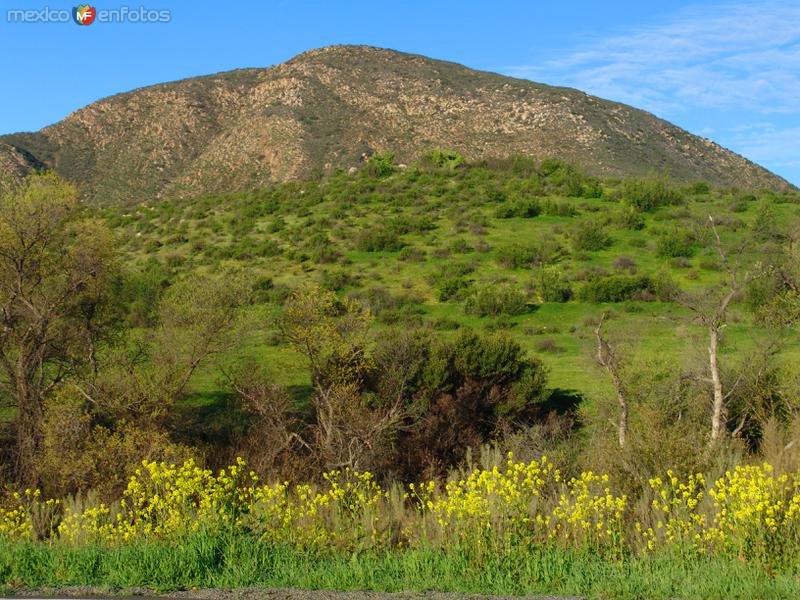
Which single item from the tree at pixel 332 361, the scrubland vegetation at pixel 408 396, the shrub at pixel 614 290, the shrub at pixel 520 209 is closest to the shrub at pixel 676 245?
the scrubland vegetation at pixel 408 396

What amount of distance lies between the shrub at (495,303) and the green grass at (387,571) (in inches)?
997

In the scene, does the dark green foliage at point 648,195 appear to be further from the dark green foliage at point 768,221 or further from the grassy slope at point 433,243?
the dark green foliage at point 768,221

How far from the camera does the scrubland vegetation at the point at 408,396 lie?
682 centimetres

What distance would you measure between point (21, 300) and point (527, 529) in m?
13.3

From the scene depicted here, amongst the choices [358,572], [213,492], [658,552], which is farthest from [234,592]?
[658,552]

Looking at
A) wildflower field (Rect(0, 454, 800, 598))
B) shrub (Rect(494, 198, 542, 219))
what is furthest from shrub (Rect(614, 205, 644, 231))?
wildflower field (Rect(0, 454, 800, 598))

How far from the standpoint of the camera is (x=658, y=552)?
687 centimetres

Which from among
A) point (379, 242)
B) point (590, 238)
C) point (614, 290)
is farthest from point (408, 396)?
point (590, 238)

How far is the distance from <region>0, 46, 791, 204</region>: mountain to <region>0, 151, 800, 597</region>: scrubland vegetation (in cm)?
2123

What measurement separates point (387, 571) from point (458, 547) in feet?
2.22

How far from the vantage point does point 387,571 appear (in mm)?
6480

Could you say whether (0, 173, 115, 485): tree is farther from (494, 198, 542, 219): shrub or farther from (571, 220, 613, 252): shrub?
(494, 198, 542, 219): shrub

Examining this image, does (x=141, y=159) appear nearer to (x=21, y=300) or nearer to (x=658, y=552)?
A: (x=21, y=300)

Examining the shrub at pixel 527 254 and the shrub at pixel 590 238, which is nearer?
the shrub at pixel 527 254
